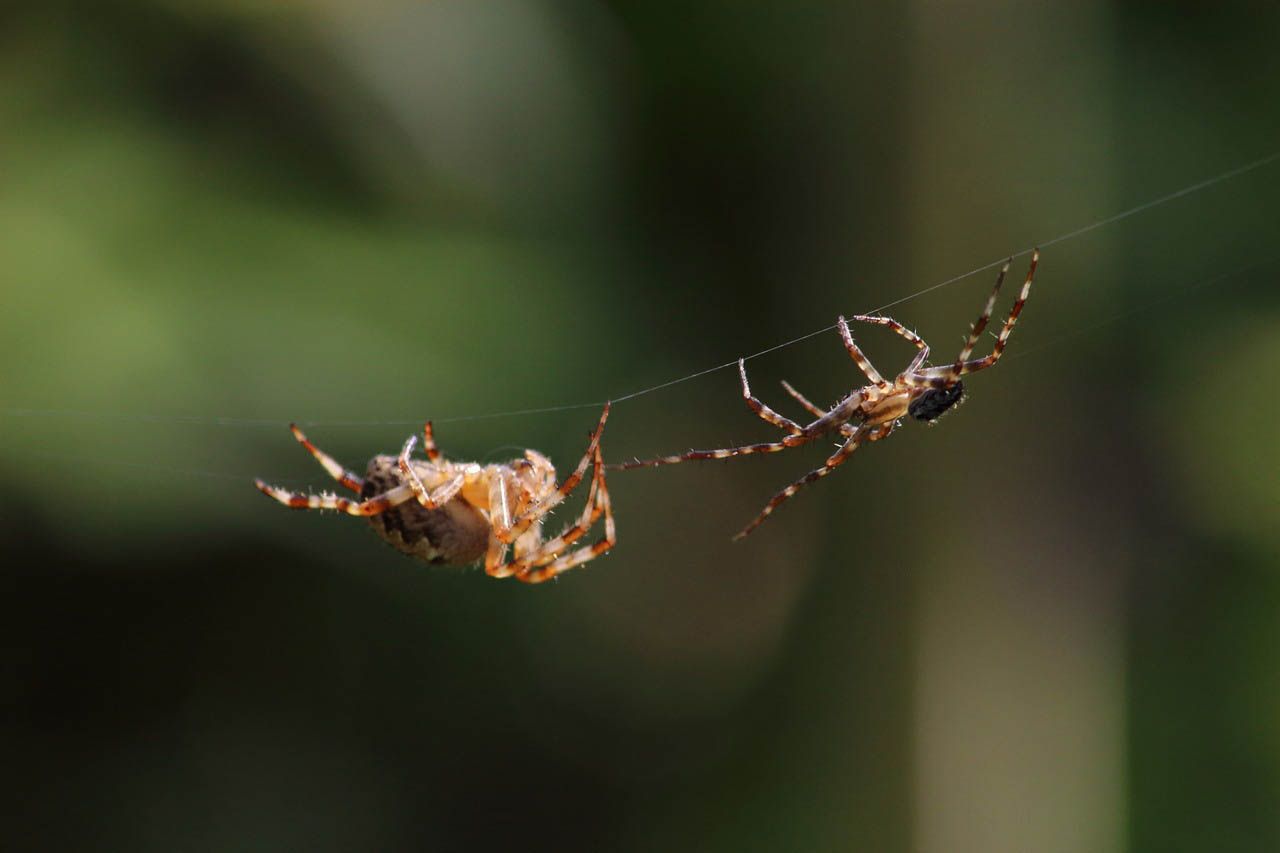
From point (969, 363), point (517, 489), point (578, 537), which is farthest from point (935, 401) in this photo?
point (517, 489)

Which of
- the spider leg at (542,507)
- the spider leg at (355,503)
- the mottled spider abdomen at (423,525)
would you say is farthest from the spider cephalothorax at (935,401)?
the spider leg at (355,503)

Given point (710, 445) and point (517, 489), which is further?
point (710, 445)


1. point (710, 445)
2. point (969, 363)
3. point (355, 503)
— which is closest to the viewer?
point (355, 503)

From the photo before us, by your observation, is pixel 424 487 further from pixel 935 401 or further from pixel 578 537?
pixel 935 401

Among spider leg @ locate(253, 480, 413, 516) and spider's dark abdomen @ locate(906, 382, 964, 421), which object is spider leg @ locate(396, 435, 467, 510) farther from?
spider's dark abdomen @ locate(906, 382, 964, 421)

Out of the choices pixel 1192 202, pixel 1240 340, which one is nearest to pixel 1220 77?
pixel 1192 202

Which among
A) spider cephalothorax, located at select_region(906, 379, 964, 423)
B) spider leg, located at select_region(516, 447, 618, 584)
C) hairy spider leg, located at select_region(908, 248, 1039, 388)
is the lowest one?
spider leg, located at select_region(516, 447, 618, 584)

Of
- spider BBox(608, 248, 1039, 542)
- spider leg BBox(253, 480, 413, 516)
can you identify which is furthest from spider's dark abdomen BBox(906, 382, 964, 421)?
spider leg BBox(253, 480, 413, 516)

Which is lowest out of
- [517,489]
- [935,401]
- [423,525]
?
[423,525]
